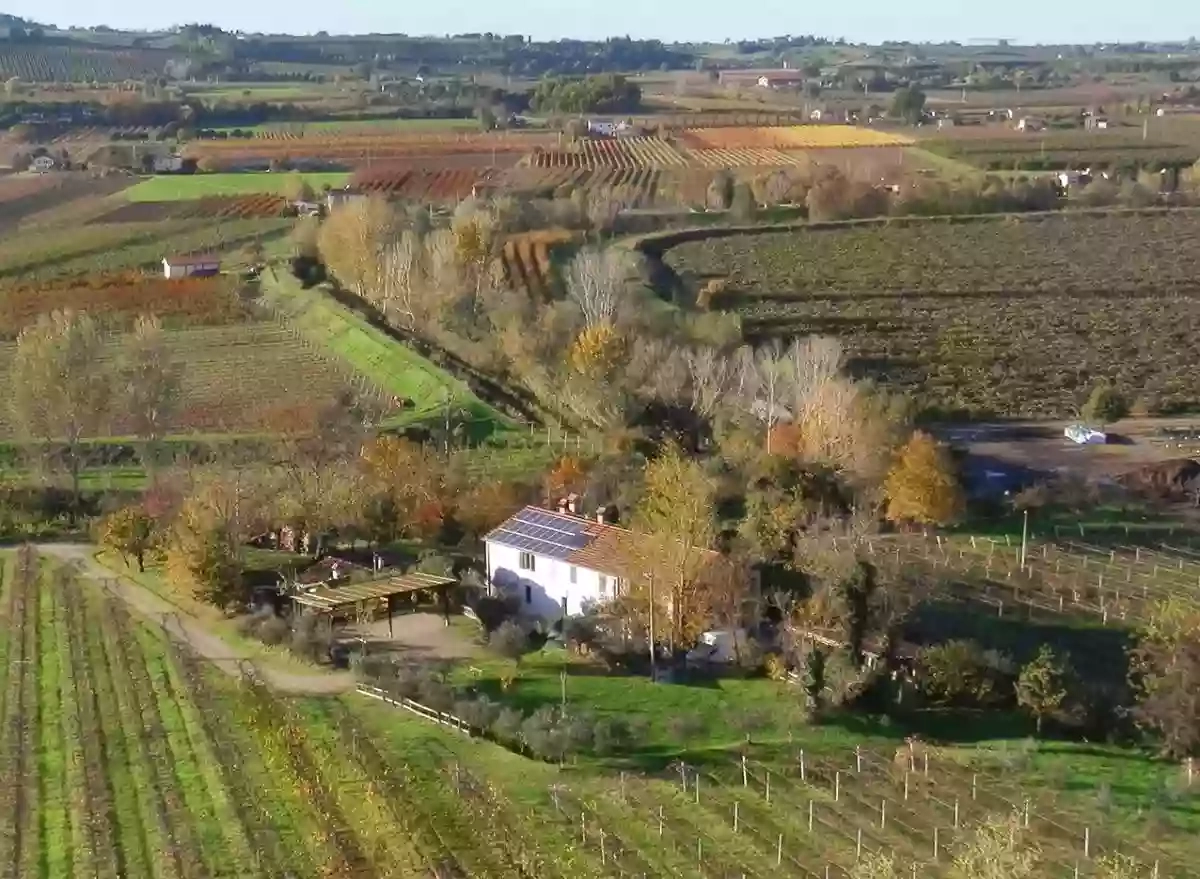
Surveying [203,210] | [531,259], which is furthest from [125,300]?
[203,210]

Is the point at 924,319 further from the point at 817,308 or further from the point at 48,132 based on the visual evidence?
the point at 48,132

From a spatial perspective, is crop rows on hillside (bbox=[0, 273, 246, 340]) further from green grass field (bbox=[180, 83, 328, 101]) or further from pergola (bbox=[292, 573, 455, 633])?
green grass field (bbox=[180, 83, 328, 101])

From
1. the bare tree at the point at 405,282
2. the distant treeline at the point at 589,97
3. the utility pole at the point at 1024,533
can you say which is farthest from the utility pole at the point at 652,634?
the distant treeline at the point at 589,97

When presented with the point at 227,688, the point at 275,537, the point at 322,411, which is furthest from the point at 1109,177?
the point at 227,688

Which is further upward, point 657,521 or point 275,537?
point 657,521

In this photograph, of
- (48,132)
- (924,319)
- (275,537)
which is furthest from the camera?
(48,132)

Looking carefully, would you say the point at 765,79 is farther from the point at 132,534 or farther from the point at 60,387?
the point at 132,534

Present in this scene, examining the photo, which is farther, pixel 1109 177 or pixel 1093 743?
pixel 1109 177
